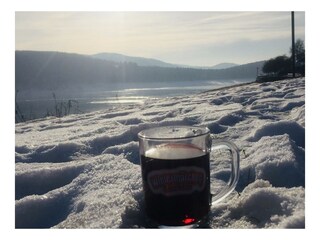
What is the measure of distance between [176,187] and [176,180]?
0.02 m

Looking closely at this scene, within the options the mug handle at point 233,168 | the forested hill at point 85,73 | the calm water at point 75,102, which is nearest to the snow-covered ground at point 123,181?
the mug handle at point 233,168

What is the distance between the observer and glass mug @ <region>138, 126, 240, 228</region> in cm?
114

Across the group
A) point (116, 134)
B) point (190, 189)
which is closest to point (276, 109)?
point (116, 134)

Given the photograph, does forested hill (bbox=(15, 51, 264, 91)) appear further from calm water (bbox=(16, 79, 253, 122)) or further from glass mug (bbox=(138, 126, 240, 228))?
glass mug (bbox=(138, 126, 240, 228))

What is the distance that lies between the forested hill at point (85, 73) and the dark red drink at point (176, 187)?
5510 cm

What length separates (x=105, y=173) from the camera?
5.49ft

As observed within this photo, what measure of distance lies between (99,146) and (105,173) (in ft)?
1.99

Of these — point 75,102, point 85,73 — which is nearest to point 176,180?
point 75,102

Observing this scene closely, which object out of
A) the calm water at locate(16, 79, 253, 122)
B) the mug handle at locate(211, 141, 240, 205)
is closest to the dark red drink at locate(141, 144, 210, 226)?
the mug handle at locate(211, 141, 240, 205)

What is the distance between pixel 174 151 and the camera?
1.22 meters

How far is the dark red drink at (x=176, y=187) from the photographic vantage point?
3.75 ft

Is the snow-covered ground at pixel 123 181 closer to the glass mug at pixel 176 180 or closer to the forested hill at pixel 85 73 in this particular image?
the glass mug at pixel 176 180

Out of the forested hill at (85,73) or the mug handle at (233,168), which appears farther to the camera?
the forested hill at (85,73)

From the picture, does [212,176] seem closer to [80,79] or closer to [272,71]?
[272,71]
